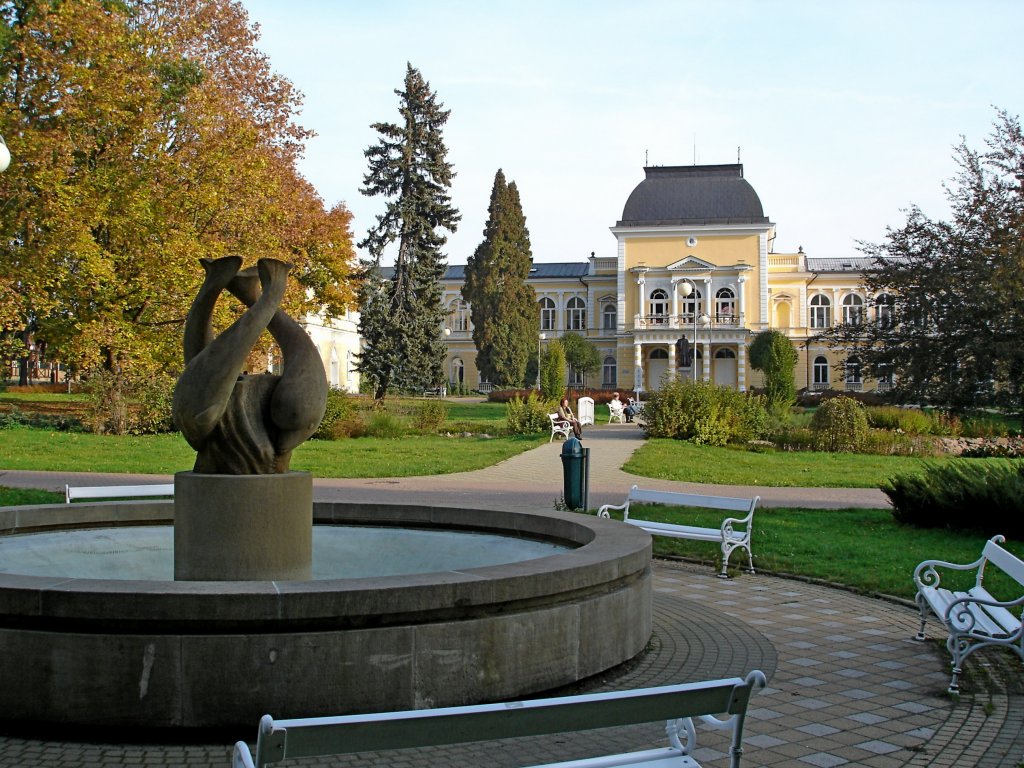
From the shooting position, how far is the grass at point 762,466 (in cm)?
1755

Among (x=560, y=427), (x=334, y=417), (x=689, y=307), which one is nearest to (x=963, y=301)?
(x=560, y=427)

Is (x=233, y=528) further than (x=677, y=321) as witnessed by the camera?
No

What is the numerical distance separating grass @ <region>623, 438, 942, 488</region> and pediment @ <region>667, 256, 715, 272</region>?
40.4 m

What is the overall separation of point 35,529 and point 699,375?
186 ft

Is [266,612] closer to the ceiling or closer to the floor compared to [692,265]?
closer to the floor

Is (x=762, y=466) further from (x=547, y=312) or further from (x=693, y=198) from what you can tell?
(x=547, y=312)

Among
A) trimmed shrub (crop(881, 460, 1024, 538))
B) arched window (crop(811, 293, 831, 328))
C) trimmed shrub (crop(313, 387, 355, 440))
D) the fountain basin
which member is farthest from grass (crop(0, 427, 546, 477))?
arched window (crop(811, 293, 831, 328))

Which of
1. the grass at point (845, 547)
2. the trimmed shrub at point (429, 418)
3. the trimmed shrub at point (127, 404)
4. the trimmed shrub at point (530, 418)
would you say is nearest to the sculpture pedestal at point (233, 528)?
the grass at point (845, 547)

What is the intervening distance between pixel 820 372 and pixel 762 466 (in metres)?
47.1

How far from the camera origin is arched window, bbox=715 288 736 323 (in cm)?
6242

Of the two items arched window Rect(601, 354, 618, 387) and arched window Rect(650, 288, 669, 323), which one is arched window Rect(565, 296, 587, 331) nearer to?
arched window Rect(601, 354, 618, 387)

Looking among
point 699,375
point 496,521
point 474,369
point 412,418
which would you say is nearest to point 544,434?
point 412,418

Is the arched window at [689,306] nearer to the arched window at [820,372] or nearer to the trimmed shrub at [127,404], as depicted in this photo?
the arched window at [820,372]

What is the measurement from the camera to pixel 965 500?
11359 millimetres
